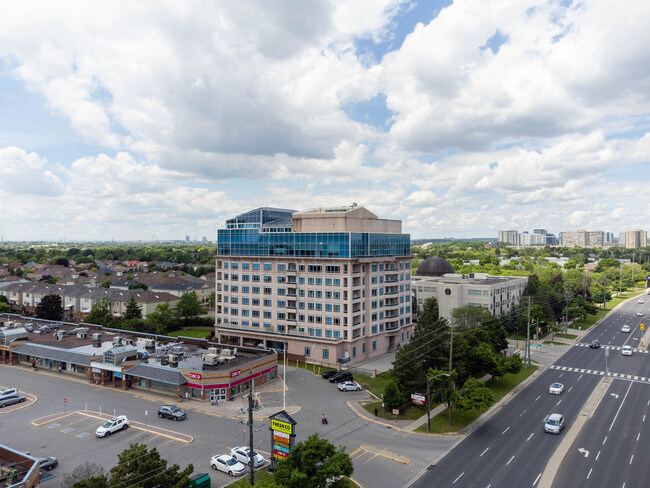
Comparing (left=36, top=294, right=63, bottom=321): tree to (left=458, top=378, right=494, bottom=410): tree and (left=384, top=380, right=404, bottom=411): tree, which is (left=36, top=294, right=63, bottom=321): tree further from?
(left=458, top=378, right=494, bottom=410): tree

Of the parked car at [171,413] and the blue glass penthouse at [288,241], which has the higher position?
the blue glass penthouse at [288,241]

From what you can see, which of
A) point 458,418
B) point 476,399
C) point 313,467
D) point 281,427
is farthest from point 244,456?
point 458,418

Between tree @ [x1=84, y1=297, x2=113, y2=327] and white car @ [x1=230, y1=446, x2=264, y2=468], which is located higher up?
tree @ [x1=84, y1=297, x2=113, y2=327]

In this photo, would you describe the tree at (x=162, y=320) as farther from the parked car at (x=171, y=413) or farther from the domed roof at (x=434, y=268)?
the domed roof at (x=434, y=268)

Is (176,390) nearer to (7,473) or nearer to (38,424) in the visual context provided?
(38,424)

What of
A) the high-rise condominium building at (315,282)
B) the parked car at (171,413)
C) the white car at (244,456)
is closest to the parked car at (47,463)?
the parked car at (171,413)

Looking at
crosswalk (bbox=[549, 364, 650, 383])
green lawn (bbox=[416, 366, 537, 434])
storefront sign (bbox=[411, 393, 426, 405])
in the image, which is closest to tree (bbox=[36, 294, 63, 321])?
storefront sign (bbox=[411, 393, 426, 405])
